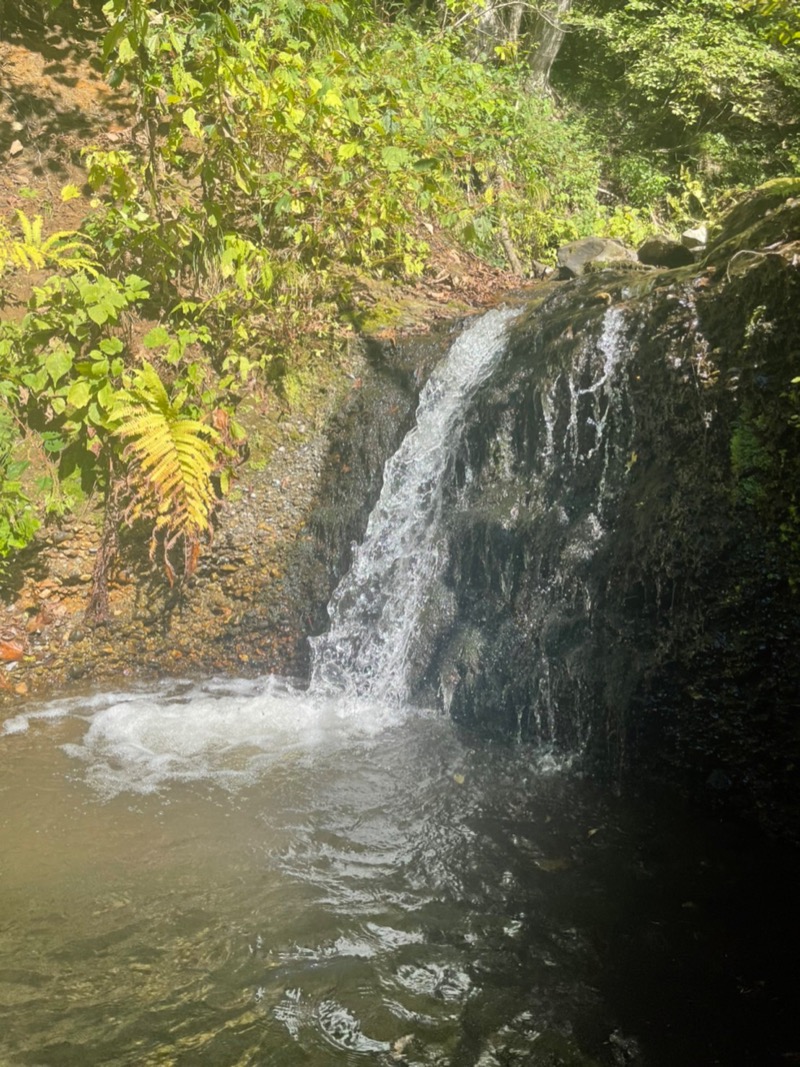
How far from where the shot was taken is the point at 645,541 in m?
4.32

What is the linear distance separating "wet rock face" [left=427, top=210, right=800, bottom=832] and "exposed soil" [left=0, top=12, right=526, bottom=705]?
4.11 feet

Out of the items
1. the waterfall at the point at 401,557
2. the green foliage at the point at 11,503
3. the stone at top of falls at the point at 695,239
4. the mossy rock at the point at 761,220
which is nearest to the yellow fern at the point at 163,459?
the green foliage at the point at 11,503

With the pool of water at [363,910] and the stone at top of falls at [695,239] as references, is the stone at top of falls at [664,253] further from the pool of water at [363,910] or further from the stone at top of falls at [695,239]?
the pool of water at [363,910]

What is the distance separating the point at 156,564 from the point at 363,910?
313cm

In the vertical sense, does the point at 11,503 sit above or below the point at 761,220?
below

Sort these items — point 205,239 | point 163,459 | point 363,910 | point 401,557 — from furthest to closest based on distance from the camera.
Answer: point 205,239
point 401,557
point 163,459
point 363,910

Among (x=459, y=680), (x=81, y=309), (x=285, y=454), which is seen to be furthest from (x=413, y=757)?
(x=81, y=309)

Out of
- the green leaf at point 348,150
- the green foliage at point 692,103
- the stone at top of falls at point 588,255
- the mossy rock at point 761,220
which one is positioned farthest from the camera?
the green foliage at point 692,103

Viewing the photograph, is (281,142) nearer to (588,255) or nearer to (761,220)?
(588,255)

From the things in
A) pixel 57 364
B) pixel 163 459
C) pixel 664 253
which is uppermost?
pixel 664 253

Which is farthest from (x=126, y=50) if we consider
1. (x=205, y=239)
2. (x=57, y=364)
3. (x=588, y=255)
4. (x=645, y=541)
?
(x=588, y=255)

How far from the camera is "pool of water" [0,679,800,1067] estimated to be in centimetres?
267

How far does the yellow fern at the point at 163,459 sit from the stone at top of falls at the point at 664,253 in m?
4.12

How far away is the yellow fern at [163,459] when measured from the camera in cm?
517
